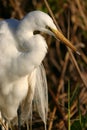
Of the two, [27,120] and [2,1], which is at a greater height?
[2,1]

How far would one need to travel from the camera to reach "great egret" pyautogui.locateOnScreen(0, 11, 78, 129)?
2.41 metres

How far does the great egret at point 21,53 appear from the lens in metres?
2.41

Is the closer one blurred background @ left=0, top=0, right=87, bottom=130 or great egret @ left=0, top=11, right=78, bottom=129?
great egret @ left=0, top=11, right=78, bottom=129

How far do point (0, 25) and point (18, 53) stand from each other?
163 millimetres

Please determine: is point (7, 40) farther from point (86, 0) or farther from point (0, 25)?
point (86, 0)

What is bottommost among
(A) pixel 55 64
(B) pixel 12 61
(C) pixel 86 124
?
→ (A) pixel 55 64

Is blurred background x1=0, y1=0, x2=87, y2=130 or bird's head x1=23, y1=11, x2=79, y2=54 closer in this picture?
bird's head x1=23, y1=11, x2=79, y2=54

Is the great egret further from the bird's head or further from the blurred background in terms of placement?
the blurred background

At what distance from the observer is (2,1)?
420cm

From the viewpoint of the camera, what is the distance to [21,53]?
8.30 feet

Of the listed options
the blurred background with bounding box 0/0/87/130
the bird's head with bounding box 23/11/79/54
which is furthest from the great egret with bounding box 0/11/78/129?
the blurred background with bounding box 0/0/87/130

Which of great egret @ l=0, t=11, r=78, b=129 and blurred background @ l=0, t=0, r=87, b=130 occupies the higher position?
great egret @ l=0, t=11, r=78, b=129

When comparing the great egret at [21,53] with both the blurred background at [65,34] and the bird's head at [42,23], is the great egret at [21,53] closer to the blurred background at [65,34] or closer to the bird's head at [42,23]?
the bird's head at [42,23]

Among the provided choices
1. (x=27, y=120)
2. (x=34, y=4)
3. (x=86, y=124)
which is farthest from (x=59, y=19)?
(x=86, y=124)
